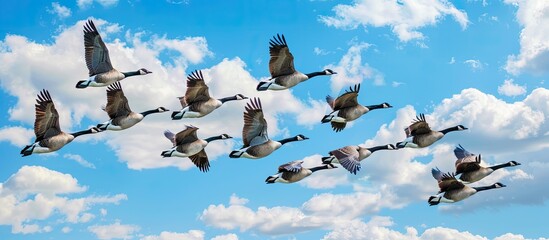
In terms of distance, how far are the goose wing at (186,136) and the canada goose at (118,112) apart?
1.71m

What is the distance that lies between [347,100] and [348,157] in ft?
14.2

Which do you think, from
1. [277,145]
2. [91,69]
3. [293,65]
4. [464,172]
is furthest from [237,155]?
[464,172]

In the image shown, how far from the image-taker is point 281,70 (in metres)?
35.1

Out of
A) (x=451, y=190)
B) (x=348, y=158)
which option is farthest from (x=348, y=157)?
(x=451, y=190)

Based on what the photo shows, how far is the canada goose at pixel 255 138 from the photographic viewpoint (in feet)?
109

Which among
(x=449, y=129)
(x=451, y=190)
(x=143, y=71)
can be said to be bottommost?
(x=451, y=190)

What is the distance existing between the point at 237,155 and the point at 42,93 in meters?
7.54

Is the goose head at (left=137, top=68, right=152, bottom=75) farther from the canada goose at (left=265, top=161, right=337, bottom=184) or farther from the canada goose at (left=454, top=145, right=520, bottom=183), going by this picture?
the canada goose at (left=454, top=145, right=520, bottom=183)

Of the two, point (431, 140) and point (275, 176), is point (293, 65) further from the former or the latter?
point (431, 140)

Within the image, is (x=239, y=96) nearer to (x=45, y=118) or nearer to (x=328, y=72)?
(x=328, y=72)

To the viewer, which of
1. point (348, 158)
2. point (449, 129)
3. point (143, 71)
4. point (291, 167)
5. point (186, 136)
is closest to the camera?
point (348, 158)

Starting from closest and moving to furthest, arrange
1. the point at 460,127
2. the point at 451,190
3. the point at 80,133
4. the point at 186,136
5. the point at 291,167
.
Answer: the point at 291,167 < the point at 451,190 < the point at 80,133 < the point at 186,136 < the point at 460,127

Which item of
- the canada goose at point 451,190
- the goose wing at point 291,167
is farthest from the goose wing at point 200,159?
the canada goose at point 451,190

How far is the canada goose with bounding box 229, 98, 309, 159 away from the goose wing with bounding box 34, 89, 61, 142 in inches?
263
